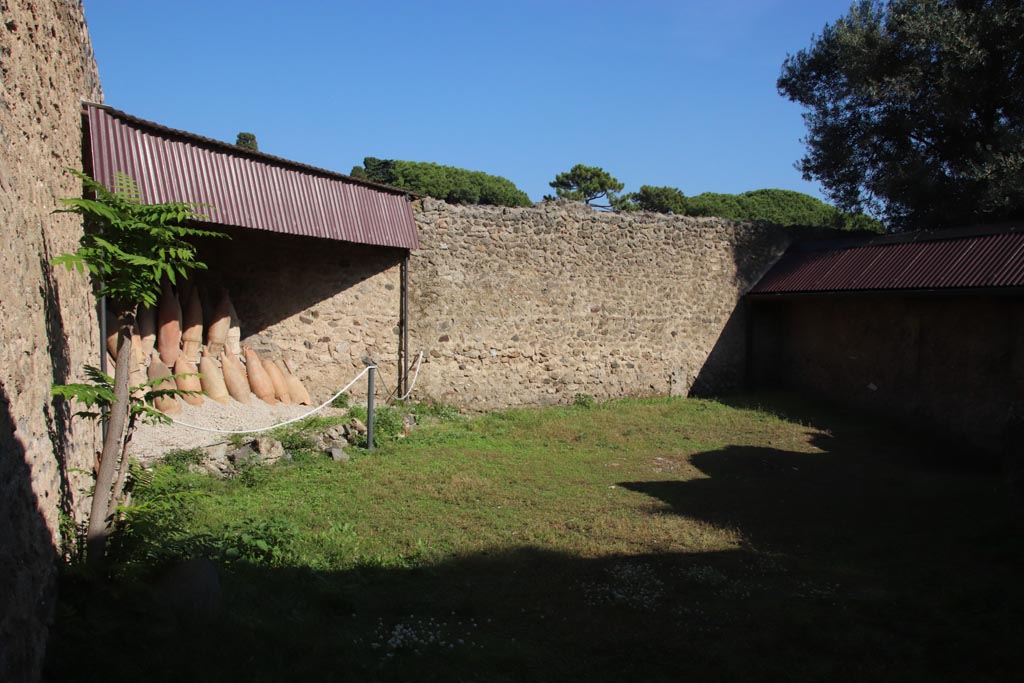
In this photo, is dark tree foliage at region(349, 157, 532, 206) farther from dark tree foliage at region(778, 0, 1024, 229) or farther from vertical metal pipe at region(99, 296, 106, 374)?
vertical metal pipe at region(99, 296, 106, 374)

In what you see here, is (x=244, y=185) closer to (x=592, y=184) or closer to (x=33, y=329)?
(x=33, y=329)

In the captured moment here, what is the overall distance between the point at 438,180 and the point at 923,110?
739 inches

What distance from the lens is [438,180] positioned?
94.9 feet

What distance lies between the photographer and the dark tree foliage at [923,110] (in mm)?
12852

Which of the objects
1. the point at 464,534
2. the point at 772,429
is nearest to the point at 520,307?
the point at 772,429

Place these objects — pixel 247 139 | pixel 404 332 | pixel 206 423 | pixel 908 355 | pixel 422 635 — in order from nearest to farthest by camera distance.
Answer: pixel 422 635, pixel 206 423, pixel 404 332, pixel 908 355, pixel 247 139

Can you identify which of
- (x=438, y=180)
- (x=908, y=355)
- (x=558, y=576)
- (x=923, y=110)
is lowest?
(x=558, y=576)

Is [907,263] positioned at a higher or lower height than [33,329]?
higher

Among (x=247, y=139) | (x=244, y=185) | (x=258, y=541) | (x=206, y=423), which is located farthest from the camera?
(x=247, y=139)

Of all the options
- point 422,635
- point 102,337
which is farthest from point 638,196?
point 422,635

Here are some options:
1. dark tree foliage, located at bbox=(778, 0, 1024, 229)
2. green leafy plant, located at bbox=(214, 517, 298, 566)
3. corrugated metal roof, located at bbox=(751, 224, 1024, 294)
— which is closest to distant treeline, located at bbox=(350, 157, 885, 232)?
dark tree foliage, located at bbox=(778, 0, 1024, 229)

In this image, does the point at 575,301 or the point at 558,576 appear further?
the point at 575,301

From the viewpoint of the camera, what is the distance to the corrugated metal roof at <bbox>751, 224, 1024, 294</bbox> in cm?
977

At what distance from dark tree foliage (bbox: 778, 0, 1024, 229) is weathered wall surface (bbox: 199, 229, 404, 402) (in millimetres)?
10663
